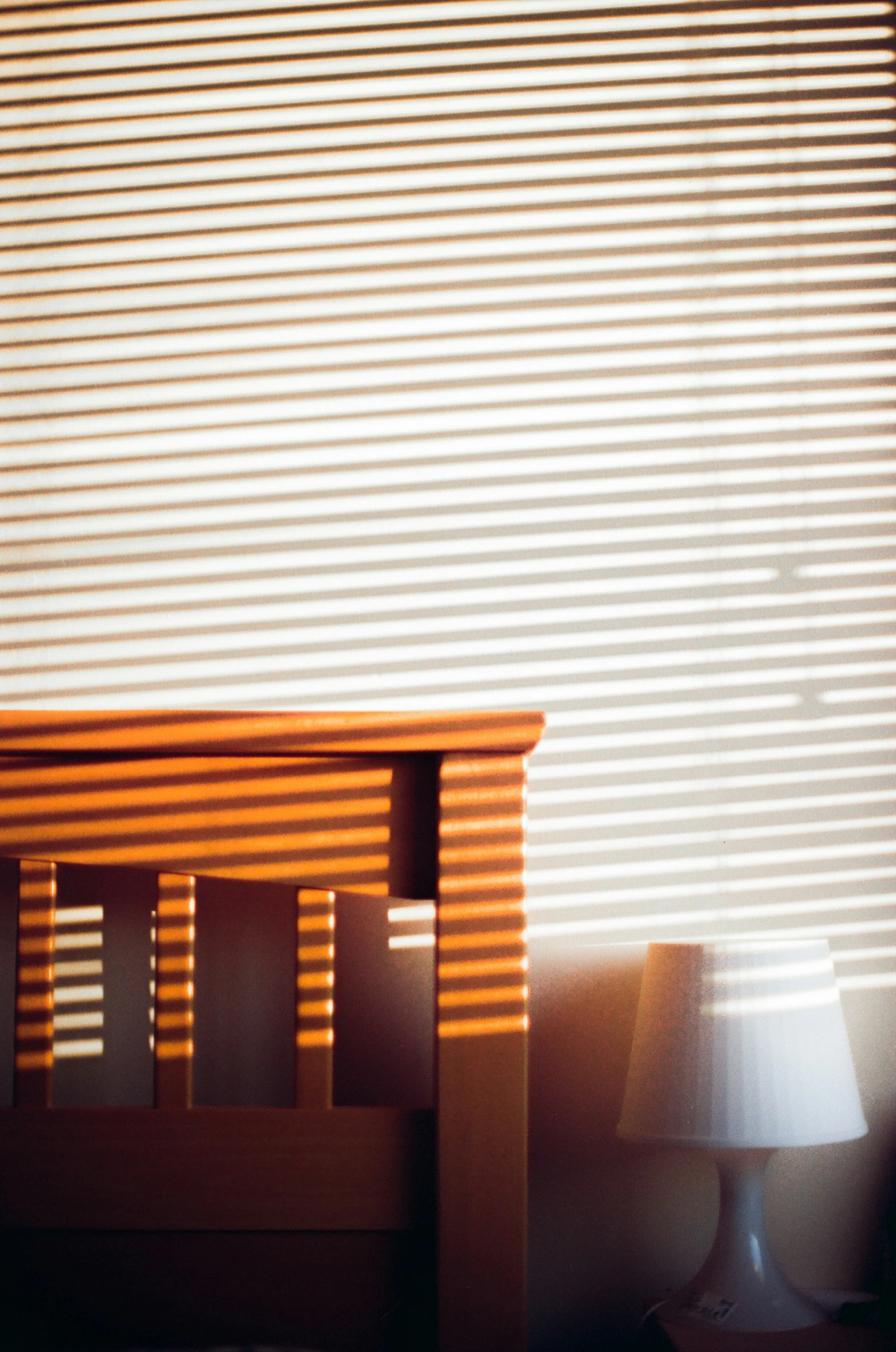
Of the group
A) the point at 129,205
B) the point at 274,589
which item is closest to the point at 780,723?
the point at 274,589

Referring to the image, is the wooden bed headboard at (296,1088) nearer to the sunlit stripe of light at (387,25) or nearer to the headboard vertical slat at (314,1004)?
the headboard vertical slat at (314,1004)

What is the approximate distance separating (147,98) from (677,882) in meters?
1.19

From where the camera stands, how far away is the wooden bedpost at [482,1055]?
103 cm

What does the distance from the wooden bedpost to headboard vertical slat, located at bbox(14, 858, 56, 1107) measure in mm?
388

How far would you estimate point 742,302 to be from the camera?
1440mm

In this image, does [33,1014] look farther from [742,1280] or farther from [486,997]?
[742,1280]

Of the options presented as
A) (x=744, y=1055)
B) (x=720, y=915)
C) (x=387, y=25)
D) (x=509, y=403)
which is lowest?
(x=744, y=1055)

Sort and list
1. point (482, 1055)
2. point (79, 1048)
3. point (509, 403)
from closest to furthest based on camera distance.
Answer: point (482, 1055) < point (79, 1048) < point (509, 403)

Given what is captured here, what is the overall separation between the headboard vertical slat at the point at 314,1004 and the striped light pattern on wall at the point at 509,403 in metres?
0.32

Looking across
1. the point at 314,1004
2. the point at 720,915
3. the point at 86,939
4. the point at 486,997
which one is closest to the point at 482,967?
the point at 486,997

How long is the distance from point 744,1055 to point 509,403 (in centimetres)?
80

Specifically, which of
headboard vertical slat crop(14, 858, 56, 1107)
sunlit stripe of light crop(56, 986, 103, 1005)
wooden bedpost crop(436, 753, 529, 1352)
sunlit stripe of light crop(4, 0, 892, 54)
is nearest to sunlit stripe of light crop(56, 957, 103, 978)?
sunlit stripe of light crop(56, 986, 103, 1005)

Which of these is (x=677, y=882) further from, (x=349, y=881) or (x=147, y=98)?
(x=147, y=98)

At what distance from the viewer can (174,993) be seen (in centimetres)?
112
